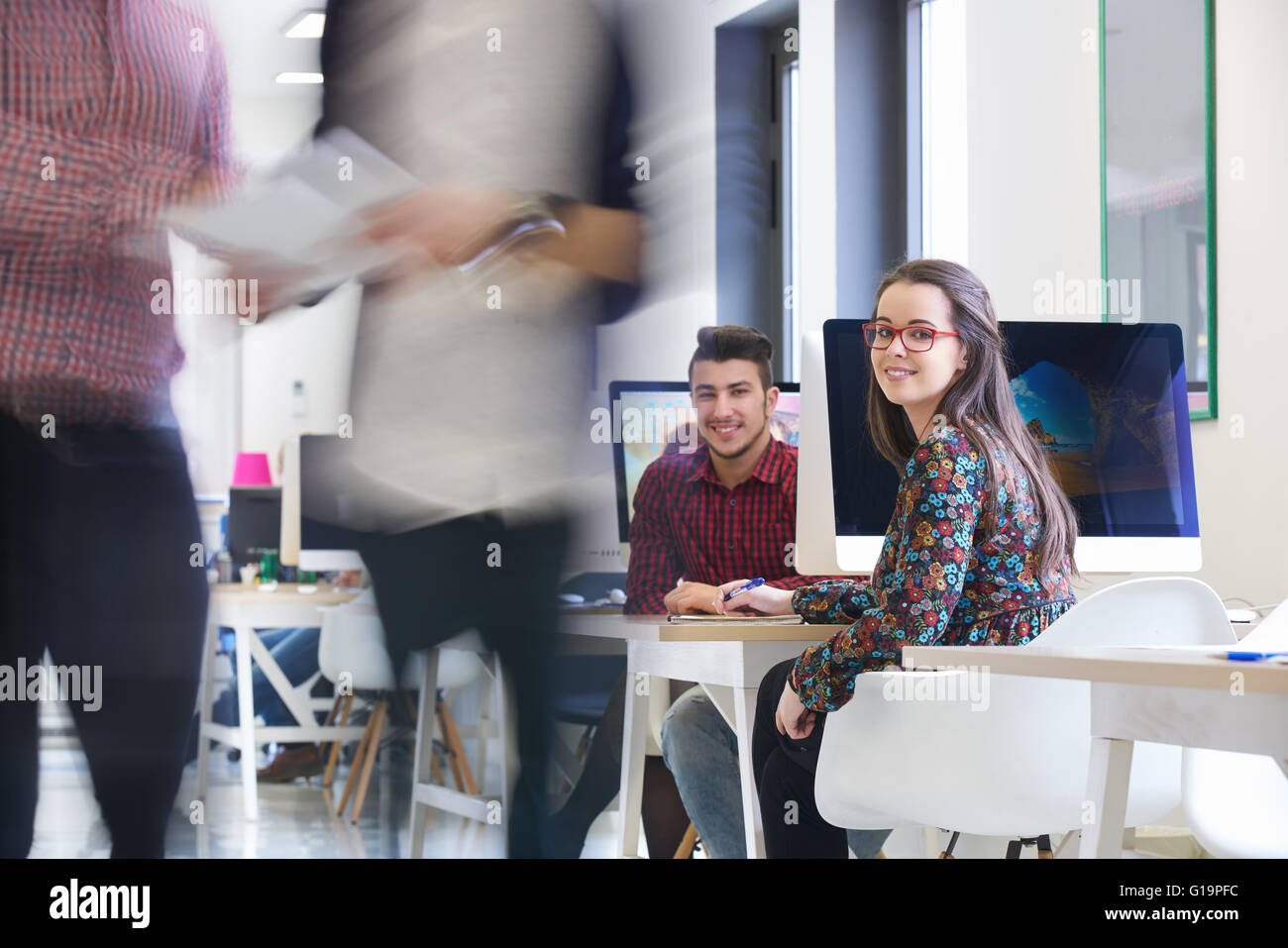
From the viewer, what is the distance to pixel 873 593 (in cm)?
139

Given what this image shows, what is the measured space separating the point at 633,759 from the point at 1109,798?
36.0 inches

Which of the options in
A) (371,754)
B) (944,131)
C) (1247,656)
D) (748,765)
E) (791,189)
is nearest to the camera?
(1247,656)

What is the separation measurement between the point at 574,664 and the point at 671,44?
7.49 ft

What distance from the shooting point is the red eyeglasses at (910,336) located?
1555 millimetres

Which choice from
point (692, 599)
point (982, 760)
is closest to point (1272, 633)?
point (982, 760)

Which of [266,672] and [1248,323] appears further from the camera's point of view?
[266,672]

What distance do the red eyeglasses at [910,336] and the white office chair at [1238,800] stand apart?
0.49 metres

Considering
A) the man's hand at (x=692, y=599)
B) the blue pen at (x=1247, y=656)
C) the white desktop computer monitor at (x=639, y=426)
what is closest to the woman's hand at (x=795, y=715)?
the man's hand at (x=692, y=599)

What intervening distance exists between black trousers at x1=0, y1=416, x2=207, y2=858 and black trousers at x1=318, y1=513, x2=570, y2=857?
31cm

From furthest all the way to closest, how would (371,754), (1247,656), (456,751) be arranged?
(371,754) → (456,751) → (1247,656)

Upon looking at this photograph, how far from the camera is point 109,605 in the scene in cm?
162

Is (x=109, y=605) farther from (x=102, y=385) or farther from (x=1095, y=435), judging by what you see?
(x=1095, y=435)

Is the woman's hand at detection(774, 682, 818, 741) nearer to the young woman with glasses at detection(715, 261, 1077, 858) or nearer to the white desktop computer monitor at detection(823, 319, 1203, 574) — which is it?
the young woman with glasses at detection(715, 261, 1077, 858)

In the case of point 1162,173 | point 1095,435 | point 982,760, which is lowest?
point 982,760
